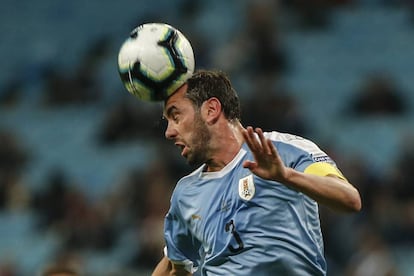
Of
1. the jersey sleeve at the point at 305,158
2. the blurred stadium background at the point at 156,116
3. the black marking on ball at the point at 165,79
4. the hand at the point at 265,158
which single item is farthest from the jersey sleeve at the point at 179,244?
the blurred stadium background at the point at 156,116

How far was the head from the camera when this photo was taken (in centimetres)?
507

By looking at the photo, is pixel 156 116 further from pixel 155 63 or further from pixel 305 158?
pixel 305 158

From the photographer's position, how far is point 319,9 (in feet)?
49.3

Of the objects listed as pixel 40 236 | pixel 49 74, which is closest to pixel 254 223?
pixel 40 236

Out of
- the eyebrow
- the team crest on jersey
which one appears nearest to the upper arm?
the team crest on jersey

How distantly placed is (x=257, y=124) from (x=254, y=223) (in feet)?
22.2

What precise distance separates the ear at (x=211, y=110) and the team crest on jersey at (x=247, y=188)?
1.17ft

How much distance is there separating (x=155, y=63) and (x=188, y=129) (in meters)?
0.37

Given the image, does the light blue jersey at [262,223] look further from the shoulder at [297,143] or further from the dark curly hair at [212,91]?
the dark curly hair at [212,91]

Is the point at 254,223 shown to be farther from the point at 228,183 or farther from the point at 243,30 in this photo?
the point at 243,30

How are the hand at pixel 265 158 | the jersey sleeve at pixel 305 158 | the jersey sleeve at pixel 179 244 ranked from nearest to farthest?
the hand at pixel 265 158, the jersey sleeve at pixel 305 158, the jersey sleeve at pixel 179 244

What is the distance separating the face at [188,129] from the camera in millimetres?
5070

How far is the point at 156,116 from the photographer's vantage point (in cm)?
1307

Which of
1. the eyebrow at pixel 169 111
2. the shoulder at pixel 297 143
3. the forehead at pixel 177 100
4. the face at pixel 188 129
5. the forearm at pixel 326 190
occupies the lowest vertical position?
the forearm at pixel 326 190
